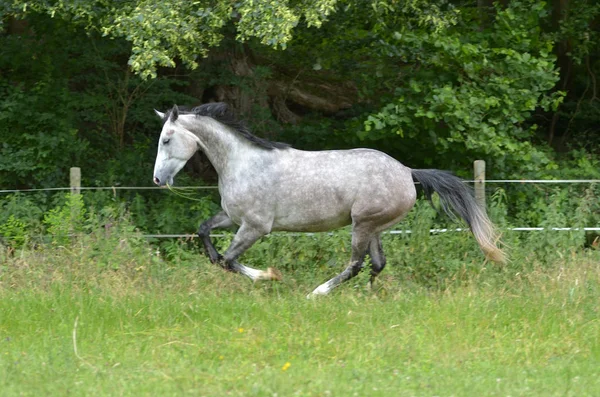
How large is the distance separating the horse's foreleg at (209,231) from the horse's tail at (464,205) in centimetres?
191

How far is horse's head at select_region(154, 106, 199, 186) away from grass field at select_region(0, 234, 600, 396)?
3.42 ft

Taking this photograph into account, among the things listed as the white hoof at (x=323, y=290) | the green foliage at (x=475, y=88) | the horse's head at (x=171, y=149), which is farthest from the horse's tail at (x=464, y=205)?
the green foliage at (x=475, y=88)

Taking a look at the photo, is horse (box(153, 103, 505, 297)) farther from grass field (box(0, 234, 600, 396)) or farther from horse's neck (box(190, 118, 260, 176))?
grass field (box(0, 234, 600, 396))

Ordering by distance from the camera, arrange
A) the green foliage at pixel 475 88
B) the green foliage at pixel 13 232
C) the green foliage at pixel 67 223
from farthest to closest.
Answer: the green foliage at pixel 475 88, the green foliage at pixel 13 232, the green foliage at pixel 67 223

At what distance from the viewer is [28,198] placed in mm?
12039

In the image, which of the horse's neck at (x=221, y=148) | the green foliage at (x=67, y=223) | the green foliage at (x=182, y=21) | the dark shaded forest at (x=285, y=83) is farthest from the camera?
the dark shaded forest at (x=285, y=83)

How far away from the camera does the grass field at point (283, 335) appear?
593 centimetres

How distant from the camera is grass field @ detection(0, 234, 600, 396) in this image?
5.93 meters

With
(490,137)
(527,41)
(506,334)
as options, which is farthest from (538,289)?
(527,41)

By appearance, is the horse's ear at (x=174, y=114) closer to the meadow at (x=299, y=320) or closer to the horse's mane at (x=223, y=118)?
the horse's mane at (x=223, y=118)

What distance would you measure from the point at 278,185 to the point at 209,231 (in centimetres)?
78

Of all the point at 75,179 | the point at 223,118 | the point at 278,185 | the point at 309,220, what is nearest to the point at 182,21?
the point at 223,118

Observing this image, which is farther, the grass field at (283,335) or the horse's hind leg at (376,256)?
the horse's hind leg at (376,256)

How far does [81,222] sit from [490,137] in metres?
5.28
